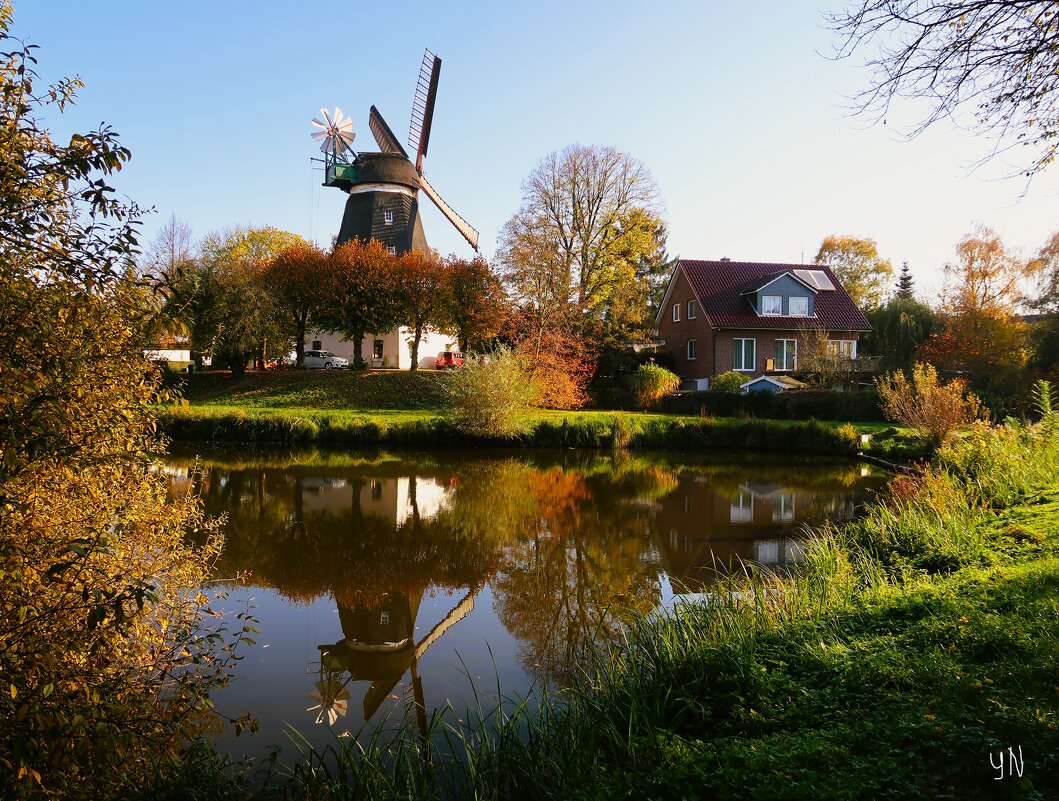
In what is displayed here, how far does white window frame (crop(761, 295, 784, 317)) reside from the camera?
33.6 m

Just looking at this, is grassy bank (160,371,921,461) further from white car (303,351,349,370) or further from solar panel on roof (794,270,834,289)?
solar panel on roof (794,270,834,289)

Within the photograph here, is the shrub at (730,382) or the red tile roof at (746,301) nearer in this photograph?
the shrub at (730,382)

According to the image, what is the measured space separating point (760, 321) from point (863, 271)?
21.9 m

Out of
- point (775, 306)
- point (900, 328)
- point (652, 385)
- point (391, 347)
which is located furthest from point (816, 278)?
point (391, 347)

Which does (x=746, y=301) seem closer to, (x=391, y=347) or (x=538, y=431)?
(x=538, y=431)

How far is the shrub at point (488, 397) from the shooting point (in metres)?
21.2

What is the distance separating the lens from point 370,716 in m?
5.10

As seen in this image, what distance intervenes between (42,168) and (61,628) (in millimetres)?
2291

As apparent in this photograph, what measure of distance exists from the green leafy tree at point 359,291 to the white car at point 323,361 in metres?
4.73

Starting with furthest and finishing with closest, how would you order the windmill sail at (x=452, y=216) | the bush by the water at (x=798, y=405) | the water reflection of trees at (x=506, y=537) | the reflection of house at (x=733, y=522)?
the windmill sail at (x=452, y=216) < the bush by the water at (x=798, y=405) < the reflection of house at (x=733, y=522) < the water reflection of trees at (x=506, y=537)

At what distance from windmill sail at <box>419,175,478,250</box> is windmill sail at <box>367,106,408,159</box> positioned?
83.2 inches

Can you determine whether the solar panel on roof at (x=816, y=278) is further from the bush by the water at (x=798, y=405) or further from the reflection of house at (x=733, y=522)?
the reflection of house at (x=733, y=522)

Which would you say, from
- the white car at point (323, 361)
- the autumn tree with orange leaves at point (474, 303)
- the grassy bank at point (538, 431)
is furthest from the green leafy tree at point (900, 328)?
the white car at point (323, 361)

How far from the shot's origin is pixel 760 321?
33312mm
